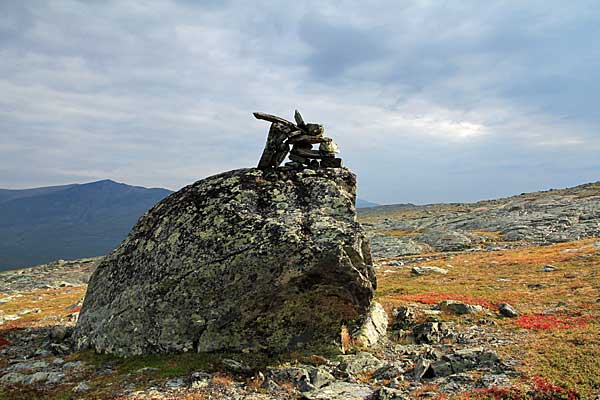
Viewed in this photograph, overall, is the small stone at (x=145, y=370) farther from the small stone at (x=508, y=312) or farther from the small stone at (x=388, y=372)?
the small stone at (x=508, y=312)

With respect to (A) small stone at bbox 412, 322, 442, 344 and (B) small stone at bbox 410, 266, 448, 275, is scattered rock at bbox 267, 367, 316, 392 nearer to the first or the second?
(A) small stone at bbox 412, 322, 442, 344

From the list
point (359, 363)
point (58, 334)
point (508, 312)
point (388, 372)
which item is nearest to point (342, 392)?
point (388, 372)

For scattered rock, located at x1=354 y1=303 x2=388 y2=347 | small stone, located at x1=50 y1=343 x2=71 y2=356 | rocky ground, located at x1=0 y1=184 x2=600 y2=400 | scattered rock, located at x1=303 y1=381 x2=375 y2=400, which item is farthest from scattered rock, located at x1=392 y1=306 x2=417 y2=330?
small stone, located at x1=50 y1=343 x2=71 y2=356

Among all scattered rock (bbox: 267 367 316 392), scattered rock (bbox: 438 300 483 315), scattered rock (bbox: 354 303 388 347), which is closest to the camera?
scattered rock (bbox: 267 367 316 392)

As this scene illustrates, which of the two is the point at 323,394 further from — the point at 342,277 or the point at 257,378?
the point at 342,277

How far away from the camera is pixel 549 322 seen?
2344cm

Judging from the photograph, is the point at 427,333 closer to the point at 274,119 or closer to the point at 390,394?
the point at 390,394

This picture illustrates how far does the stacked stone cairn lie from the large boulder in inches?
127

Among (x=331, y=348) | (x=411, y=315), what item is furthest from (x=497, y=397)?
(x=411, y=315)

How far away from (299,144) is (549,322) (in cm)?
1937

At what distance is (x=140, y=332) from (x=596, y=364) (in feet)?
69.9

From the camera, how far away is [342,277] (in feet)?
64.4

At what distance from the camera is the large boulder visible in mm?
19328

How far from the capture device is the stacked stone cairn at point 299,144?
24531mm
